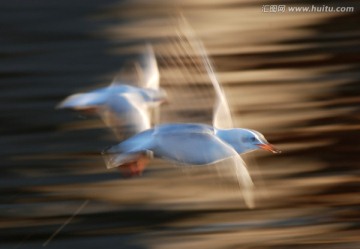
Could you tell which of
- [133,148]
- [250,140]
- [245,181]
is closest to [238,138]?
[250,140]

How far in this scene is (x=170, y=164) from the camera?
68.4 inches

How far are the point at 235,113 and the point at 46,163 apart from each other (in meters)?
0.28

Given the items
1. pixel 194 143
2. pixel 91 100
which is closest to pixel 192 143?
pixel 194 143

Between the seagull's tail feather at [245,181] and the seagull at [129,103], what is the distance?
0.12 meters

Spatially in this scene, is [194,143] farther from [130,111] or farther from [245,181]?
[245,181]

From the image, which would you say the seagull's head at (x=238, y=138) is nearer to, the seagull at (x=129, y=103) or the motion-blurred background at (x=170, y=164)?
the seagull at (x=129, y=103)

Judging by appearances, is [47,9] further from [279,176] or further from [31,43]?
[279,176]

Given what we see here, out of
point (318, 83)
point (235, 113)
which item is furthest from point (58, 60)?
point (318, 83)

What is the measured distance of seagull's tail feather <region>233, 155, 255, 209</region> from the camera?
4.90 feet

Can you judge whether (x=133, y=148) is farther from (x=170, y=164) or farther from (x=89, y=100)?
(x=170, y=164)

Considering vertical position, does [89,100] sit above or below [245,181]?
above

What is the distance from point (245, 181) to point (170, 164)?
0.44 ft

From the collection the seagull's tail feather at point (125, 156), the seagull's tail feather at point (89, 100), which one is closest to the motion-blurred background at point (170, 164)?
the seagull's tail feather at point (89, 100)

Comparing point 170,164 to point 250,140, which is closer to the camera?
point 250,140
